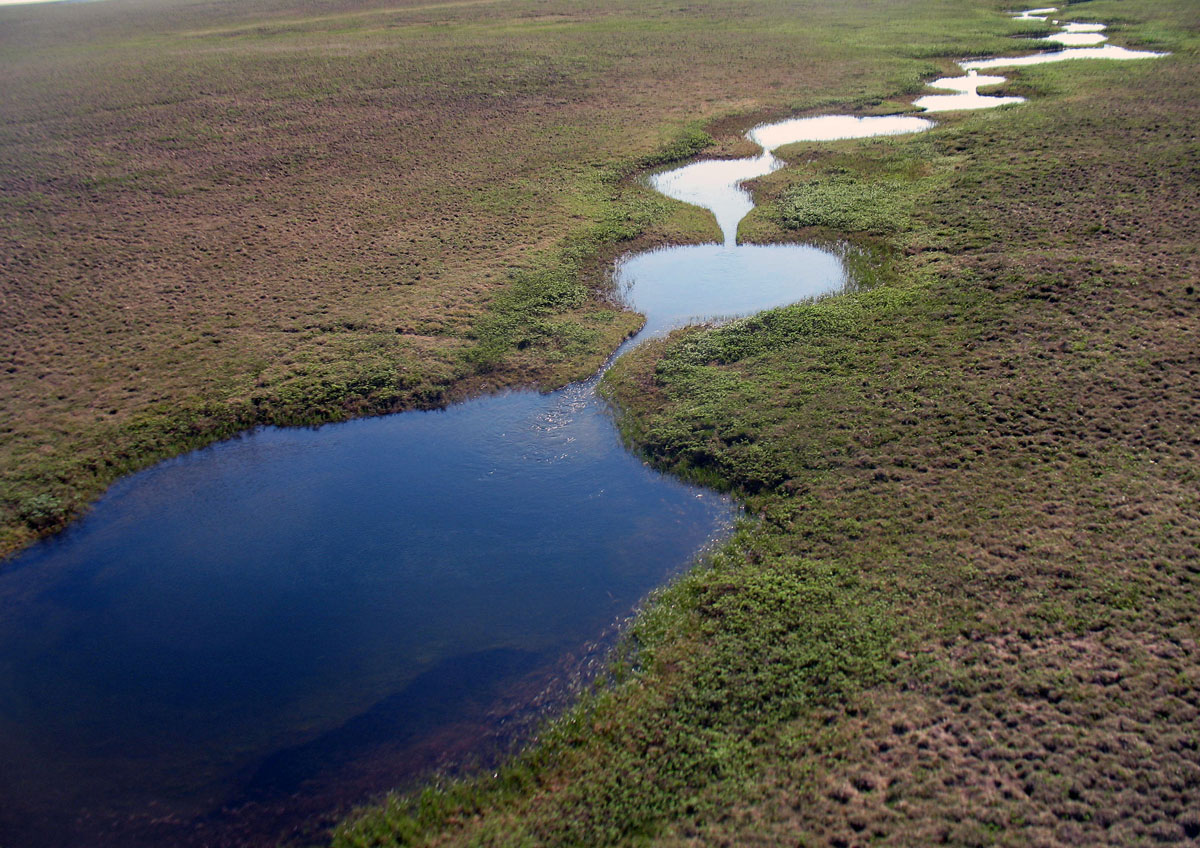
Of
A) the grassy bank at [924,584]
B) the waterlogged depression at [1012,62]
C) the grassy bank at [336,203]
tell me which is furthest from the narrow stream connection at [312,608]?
the waterlogged depression at [1012,62]

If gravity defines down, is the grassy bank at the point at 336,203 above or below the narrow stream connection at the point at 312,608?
above

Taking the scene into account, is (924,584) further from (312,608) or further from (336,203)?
(336,203)

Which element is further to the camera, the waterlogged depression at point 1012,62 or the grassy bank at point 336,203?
the waterlogged depression at point 1012,62

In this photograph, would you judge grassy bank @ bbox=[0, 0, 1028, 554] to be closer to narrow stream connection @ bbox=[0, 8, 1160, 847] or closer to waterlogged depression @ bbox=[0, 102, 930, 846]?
waterlogged depression @ bbox=[0, 102, 930, 846]

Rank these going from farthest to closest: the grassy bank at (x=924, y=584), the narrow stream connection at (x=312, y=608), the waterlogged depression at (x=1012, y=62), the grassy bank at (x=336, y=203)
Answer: the waterlogged depression at (x=1012, y=62) < the grassy bank at (x=336, y=203) < the narrow stream connection at (x=312, y=608) < the grassy bank at (x=924, y=584)

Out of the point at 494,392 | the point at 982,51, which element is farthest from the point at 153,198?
the point at 982,51

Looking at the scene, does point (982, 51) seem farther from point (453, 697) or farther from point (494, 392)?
point (453, 697)

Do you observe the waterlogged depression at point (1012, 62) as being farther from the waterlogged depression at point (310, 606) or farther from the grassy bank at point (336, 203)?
the waterlogged depression at point (310, 606)

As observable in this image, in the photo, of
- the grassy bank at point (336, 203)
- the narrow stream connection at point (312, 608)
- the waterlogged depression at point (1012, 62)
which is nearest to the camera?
the narrow stream connection at point (312, 608)
